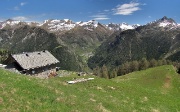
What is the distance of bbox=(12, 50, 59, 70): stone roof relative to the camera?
84012 millimetres

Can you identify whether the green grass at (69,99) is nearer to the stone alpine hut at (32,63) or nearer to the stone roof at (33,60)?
the stone alpine hut at (32,63)

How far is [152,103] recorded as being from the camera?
4472 cm

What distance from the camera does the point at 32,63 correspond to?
86938mm

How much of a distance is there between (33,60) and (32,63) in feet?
7.84

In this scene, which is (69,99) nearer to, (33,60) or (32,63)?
(32,63)

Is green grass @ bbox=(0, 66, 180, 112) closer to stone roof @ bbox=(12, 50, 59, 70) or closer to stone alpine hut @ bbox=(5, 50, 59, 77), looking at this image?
stone alpine hut @ bbox=(5, 50, 59, 77)

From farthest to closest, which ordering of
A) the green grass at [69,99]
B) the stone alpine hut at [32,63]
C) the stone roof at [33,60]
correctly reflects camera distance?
the stone roof at [33,60] → the stone alpine hut at [32,63] → the green grass at [69,99]

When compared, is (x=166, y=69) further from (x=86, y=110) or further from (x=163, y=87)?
(x=86, y=110)

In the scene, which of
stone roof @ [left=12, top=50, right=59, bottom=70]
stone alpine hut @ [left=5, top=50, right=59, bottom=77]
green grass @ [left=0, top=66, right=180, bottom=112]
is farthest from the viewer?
stone roof @ [left=12, top=50, right=59, bottom=70]

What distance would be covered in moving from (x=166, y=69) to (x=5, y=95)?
78892mm

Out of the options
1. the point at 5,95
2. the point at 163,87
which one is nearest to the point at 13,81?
the point at 5,95

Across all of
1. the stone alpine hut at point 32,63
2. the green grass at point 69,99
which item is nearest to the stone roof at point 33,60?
the stone alpine hut at point 32,63

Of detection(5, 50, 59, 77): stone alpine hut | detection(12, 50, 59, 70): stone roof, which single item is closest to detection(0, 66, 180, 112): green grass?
detection(5, 50, 59, 77): stone alpine hut

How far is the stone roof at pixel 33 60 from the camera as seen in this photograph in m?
84.0
